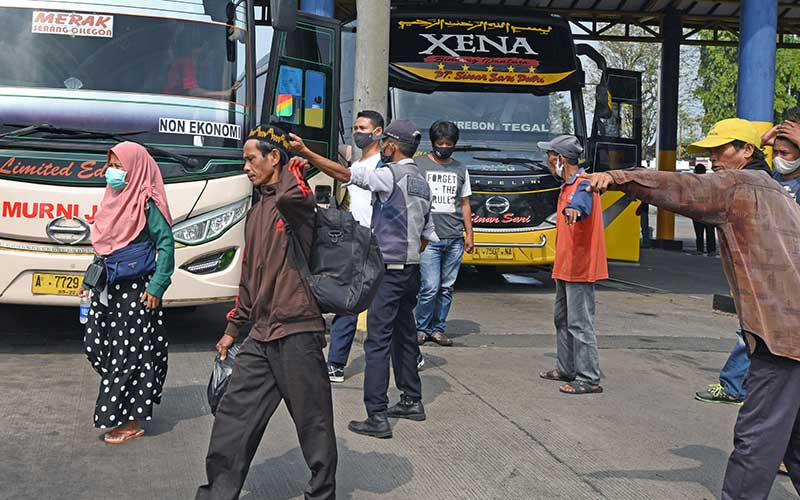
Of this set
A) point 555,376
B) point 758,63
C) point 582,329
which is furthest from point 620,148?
point 582,329

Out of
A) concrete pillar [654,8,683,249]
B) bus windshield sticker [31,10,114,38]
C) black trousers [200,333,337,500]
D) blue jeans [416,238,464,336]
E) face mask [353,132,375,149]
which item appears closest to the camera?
black trousers [200,333,337,500]

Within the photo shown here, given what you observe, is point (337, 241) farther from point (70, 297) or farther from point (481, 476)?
point (70, 297)

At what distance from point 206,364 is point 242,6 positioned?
9.32 feet

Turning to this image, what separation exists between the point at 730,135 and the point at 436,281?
449 cm

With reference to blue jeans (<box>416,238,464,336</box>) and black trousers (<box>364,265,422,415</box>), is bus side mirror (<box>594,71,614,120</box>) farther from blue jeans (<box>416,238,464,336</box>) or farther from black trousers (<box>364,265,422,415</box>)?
black trousers (<box>364,265,422,415</box>)

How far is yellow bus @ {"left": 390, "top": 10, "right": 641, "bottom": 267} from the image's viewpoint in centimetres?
1234

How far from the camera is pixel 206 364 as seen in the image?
759cm

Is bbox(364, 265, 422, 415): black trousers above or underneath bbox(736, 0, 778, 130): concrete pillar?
underneath

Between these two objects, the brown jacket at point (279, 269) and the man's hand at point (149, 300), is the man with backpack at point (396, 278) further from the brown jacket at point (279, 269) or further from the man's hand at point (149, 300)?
the brown jacket at point (279, 269)

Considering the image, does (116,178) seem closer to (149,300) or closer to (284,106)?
(149,300)

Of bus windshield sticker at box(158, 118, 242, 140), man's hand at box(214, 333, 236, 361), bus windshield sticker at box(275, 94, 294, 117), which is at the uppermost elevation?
bus windshield sticker at box(275, 94, 294, 117)

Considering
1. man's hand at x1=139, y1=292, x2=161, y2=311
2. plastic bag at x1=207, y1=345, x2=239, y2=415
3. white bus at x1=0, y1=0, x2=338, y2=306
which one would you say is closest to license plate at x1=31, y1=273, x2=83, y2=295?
white bus at x1=0, y1=0, x2=338, y2=306

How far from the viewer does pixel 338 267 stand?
4.30m

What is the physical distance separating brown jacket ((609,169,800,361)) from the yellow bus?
8.30 metres
